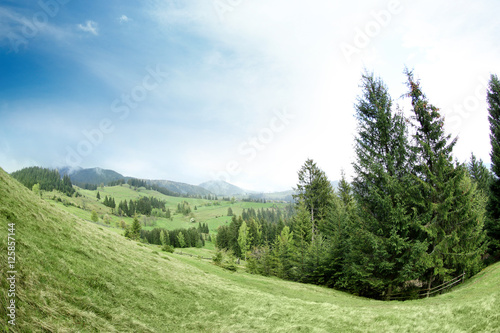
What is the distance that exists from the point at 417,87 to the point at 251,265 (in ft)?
113

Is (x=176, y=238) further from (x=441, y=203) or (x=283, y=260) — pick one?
(x=441, y=203)

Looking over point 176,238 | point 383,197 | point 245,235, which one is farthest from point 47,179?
point 383,197

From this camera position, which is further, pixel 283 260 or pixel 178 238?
pixel 178 238

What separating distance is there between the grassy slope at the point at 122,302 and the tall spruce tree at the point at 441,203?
853 cm

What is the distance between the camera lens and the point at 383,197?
16641 mm

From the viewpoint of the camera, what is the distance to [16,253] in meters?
6.70

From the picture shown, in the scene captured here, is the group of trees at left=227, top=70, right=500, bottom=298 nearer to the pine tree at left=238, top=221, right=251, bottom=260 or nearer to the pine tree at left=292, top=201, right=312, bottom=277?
the pine tree at left=292, top=201, right=312, bottom=277

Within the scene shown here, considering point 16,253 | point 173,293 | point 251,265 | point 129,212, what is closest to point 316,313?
point 173,293

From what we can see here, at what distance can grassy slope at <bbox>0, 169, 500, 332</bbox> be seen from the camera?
5969 millimetres

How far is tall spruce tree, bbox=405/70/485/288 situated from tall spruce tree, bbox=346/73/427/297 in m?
1.12

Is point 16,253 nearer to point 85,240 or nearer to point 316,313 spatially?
point 85,240

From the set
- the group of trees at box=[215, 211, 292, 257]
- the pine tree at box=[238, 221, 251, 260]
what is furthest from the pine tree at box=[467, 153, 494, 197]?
the pine tree at box=[238, 221, 251, 260]

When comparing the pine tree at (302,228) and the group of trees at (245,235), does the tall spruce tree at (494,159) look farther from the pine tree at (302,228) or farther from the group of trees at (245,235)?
the group of trees at (245,235)

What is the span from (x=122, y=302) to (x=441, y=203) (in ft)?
70.7
